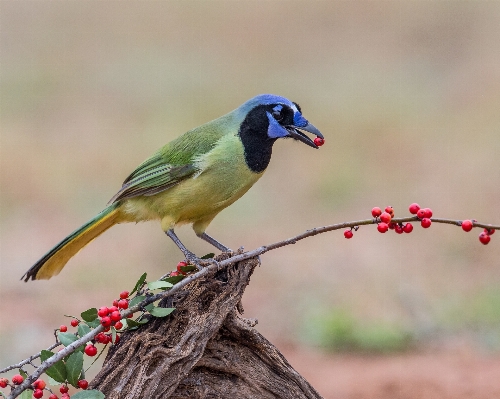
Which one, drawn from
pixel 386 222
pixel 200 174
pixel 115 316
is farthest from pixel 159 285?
pixel 200 174

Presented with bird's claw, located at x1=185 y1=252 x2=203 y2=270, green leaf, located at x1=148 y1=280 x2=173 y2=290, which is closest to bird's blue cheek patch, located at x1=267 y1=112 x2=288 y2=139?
bird's claw, located at x1=185 y1=252 x2=203 y2=270

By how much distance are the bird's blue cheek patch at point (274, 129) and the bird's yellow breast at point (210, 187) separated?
0.59 ft

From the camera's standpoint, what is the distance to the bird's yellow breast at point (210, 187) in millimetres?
4676

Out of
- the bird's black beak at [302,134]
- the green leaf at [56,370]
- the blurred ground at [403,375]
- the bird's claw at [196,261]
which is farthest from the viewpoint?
the blurred ground at [403,375]

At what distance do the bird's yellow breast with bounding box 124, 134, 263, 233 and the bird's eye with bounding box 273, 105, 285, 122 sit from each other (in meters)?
0.25

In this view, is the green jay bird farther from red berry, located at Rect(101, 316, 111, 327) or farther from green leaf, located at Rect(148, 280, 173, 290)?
red berry, located at Rect(101, 316, 111, 327)

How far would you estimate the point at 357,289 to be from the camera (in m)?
7.77

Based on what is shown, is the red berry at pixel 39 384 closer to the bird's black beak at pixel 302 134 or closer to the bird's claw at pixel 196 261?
the bird's claw at pixel 196 261

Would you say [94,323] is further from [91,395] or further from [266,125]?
[266,125]

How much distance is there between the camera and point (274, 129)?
4.71 meters

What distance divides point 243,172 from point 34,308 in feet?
12.0

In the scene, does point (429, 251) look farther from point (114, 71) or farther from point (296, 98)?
point (114, 71)

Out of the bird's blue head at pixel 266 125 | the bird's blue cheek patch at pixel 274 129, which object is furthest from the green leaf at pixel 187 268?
the bird's blue cheek patch at pixel 274 129

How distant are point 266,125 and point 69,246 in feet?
4.15
